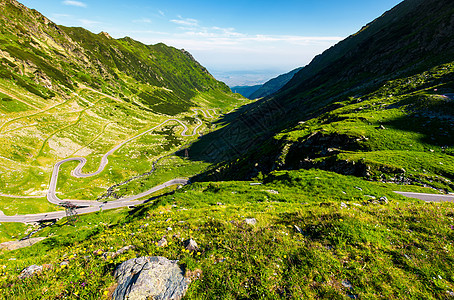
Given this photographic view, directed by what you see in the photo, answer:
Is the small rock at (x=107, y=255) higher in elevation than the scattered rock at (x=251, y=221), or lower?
higher

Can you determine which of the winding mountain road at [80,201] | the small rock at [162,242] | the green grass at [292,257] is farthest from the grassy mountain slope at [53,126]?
the green grass at [292,257]

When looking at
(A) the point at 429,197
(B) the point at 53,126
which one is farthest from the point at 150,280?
(B) the point at 53,126

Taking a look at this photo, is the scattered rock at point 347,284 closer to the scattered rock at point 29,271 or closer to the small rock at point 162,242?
the small rock at point 162,242

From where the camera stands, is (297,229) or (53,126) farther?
(53,126)

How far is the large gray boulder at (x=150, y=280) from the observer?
22.4 feet

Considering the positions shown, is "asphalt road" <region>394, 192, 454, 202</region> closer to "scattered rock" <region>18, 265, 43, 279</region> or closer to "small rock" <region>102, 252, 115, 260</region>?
"small rock" <region>102, 252, 115, 260</region>

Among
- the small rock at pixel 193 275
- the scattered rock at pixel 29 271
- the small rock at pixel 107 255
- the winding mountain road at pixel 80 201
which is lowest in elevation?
the winding mountain road at pixel 80 201

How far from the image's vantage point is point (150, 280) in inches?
287

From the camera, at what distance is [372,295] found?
256 inches

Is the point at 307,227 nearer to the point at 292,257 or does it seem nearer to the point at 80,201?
the point at 292,257

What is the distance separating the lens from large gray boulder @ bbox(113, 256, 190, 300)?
6832 millimetres

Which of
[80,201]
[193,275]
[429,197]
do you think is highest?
[193,275]

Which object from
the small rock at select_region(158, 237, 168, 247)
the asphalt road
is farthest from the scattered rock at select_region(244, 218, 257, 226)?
the asphalt road

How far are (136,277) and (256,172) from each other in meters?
36.9
